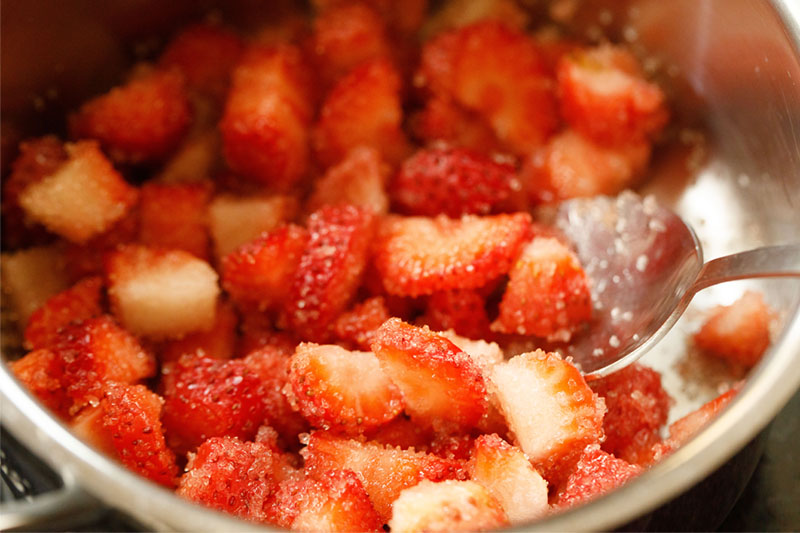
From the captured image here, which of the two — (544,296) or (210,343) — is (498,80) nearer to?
(544,296)

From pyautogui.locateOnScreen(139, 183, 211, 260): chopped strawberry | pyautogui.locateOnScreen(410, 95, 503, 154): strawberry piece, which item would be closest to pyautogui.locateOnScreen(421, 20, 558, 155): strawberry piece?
pyautogui.locateOnScreen(410, 95, 503, 154): strawberry piece

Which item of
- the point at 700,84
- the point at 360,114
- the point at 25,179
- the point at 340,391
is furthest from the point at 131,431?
the point at 700,84

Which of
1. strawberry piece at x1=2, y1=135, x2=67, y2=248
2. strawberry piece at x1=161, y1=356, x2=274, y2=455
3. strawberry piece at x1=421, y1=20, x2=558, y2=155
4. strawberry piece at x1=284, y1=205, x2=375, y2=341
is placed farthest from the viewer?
strawberry piece at x1=421, y1=20, x2=558, y2=155

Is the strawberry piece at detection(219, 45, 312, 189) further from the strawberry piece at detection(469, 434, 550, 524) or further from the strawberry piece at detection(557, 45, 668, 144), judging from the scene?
the strawberry piece at detection(469, 434, 550, 524)

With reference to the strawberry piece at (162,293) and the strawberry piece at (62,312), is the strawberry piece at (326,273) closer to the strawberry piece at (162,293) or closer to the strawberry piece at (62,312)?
the strawberry piece at (162,293)

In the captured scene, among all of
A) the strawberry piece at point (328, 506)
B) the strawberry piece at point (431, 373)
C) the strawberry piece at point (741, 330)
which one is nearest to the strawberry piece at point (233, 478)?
the strawberry piece at point (328, 506)

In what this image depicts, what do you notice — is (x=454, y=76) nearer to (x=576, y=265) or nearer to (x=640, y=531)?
(x=576, y=265)
